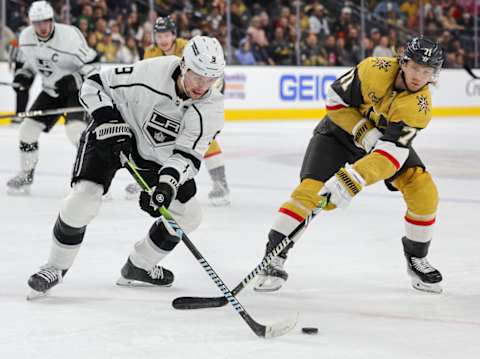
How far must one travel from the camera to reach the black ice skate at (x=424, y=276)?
3307 millimetres

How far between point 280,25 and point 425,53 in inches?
380

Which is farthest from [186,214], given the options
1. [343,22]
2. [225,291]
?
[343,22]

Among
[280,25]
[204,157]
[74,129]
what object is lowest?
[280,25]

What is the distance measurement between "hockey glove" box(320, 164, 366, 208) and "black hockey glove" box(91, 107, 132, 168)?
2.19 feet

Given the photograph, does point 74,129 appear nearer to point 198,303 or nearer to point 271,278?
point 271,278

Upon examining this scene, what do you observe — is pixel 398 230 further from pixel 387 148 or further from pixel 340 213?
pixel 387 148

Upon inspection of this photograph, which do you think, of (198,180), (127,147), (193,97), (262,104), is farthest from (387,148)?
(262,104)

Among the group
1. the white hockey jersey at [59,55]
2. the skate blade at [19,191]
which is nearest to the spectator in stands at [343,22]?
the white hockey jersey at [59,55]

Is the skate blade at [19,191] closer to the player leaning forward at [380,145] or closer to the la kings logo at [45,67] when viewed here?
the la kings logo at [45,67]

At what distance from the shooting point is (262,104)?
1225 centimetres

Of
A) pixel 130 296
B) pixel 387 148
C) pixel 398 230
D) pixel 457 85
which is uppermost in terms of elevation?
pixel 387 148

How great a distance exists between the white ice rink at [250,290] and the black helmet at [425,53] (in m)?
0.79

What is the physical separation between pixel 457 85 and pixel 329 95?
1121 cm

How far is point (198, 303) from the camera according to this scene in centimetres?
292
